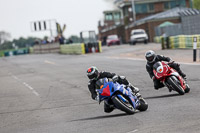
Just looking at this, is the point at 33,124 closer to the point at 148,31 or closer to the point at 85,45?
the point at 85,45

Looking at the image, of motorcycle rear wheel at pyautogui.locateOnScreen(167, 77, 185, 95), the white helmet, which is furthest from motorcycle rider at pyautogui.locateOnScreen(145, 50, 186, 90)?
motorcycle rear wheel at pyautogui.locateOnScreen(167, 77, 185, 95)

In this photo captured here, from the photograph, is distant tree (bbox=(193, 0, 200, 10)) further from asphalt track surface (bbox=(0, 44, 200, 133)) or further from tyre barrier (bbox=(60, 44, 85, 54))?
asphalt track surface (bbox=(0, 44, 200, 133))

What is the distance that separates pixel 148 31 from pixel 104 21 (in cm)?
4952

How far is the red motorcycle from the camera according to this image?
11750mm

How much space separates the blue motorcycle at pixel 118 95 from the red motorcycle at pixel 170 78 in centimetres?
217

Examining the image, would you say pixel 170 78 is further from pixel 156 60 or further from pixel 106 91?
pixel 106 91

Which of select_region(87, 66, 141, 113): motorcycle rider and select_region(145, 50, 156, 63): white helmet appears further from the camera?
select_region(145, 50, 156, 63): white helmet

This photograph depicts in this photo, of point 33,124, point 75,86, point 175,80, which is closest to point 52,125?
point 33,124

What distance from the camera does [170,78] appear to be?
39.0ft

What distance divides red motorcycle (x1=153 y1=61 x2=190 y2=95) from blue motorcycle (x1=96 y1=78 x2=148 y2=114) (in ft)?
7.12

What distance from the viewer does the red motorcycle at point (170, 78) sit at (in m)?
11.8

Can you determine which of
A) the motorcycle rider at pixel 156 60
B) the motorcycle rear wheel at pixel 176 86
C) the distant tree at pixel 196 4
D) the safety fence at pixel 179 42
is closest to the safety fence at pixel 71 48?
the safety fence at pixel 179 42

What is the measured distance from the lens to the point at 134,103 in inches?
387

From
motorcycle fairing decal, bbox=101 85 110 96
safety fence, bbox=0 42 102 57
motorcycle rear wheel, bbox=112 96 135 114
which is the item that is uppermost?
motorcycle fairing decal, bbox=101 85 110 96
